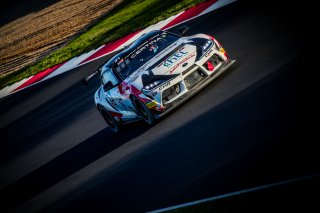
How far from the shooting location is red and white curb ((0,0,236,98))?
15453 millimetres

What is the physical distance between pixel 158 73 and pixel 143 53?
45.5 inches

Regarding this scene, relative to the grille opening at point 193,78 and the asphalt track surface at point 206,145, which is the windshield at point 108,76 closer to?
the asphalt track surface at point 206,145

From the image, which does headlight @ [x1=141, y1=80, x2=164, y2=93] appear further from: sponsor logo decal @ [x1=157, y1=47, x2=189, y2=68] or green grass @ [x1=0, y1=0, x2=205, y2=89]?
green grass @ [x1=0, y1=0, x2=205, y2=89]

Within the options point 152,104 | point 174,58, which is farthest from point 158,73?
point 152,104

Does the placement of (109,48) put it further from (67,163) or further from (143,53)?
(67,163)

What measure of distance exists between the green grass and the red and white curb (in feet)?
1.68

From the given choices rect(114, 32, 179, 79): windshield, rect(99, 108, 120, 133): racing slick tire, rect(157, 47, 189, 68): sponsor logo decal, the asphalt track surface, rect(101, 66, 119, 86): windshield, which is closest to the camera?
the asphalt track surface

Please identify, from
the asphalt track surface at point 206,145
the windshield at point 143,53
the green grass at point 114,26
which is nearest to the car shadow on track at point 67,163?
the asphalt track surface at point 206,145

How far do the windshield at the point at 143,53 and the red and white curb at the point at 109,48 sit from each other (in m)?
5.35

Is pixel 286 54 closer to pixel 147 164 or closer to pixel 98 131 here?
pixel 147 164

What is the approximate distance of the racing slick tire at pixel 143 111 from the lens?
8797 mm

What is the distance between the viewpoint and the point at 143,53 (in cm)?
968

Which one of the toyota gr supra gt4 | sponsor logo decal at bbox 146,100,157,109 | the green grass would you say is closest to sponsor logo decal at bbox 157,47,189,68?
the toyota gr supra gt4

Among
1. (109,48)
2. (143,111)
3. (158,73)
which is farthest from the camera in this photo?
(109,48)
